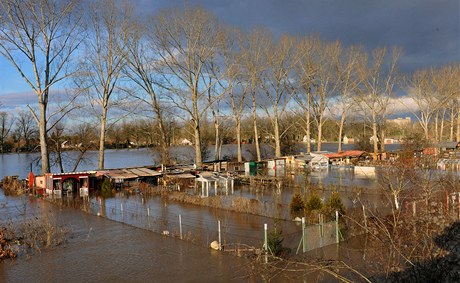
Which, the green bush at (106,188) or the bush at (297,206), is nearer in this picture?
the bush at (297,206)

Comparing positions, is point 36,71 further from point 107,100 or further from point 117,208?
point 117,208

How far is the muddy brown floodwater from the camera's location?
→ 35.1 feet

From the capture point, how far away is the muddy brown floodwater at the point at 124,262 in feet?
35.1

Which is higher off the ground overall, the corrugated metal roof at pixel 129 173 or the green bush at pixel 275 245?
the corrugated metal roof at pixel 129 173

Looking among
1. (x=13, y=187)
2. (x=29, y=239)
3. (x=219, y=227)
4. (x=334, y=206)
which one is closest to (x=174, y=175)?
(x=13, y=187)

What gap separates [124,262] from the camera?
12031 millimetres

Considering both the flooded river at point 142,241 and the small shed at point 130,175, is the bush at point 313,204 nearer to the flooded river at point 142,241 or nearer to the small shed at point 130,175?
the flooded river at point 142,241

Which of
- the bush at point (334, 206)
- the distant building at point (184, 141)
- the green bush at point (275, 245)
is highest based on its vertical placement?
the distant building at point (184, 141)

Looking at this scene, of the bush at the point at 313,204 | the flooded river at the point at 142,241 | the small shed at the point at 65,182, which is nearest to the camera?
the flooded river at the point at 142,241

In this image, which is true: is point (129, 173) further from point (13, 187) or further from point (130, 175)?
point (13, 187)

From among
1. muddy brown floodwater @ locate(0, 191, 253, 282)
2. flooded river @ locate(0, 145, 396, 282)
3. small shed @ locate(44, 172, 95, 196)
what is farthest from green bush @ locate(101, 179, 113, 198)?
muddy brown floodwater @ locate(0, 191, 253, 282)

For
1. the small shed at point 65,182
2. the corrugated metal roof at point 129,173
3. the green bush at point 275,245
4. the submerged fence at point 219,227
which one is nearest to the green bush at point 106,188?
the corrugated metal roof at point 129,173

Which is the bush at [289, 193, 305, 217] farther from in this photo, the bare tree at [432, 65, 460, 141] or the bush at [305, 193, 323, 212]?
the bare tree at [432, 65, 460, 141]

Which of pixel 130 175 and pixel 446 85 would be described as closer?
pixel 130 175
